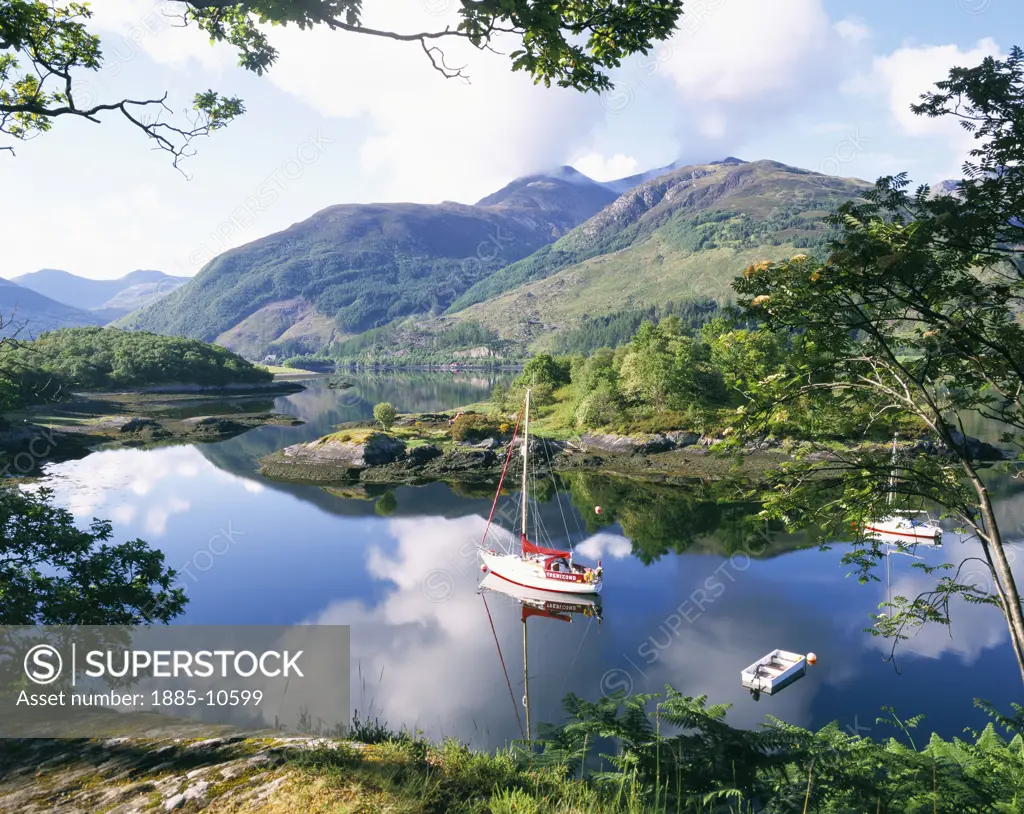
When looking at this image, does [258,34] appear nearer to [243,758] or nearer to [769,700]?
[243,758]

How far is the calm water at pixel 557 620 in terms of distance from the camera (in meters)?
20.7

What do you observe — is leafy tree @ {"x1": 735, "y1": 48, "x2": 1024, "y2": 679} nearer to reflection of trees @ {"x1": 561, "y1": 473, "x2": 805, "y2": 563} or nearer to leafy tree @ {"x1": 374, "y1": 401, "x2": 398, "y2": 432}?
reflection of trees @ {"x1": 561, "y1": 473, "x2": 805, "y2": 563}

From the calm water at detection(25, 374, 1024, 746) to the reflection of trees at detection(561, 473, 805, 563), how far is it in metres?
0.21

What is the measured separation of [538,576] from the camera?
3016cm

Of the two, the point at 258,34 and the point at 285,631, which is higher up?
the point at 258,34

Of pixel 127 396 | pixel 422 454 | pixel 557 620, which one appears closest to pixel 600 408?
pixel 422 454

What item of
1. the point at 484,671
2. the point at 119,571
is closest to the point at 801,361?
the point at 119,571

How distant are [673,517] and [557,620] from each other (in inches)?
715

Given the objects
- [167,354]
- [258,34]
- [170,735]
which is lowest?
[170,735]

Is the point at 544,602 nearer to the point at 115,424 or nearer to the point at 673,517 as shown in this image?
the point at 673,517

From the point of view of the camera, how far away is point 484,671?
2278cm

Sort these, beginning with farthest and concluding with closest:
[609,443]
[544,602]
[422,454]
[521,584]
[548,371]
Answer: [548,371]
[609,443]
[422,454]
[521,584]
[544,602]

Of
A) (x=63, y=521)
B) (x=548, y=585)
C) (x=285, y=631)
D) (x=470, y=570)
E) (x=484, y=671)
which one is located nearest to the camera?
(x=63, y=521)

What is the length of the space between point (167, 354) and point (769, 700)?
492 feet
